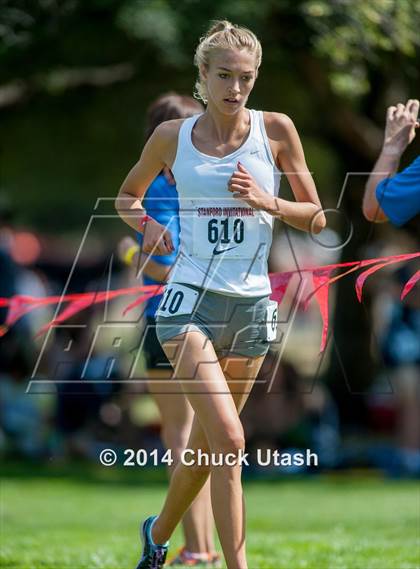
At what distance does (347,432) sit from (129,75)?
5.14 m

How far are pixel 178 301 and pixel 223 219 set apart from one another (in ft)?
1.32

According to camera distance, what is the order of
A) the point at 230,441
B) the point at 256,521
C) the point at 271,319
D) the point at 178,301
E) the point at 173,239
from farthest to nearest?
the point at 256,521
the point at 173,239
the point at 271,319
the point at 178,301
the point at 230,441

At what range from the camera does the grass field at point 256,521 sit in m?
6.08

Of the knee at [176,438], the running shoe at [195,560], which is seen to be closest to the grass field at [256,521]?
the running shoe at [195,560]

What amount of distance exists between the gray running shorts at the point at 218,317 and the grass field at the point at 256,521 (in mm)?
1571

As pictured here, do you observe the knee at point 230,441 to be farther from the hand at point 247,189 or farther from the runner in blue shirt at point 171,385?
the runner in blue shirt at point 171,385

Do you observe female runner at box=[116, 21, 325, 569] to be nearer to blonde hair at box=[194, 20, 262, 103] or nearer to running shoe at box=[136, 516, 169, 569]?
blonde hair at box=[194, 20, 262, 103]

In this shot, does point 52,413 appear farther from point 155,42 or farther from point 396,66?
point 396,66

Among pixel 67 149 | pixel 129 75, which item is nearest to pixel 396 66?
pixel 129 75

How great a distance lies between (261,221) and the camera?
473 centimetres

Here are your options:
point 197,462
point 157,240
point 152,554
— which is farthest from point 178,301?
point 152,554

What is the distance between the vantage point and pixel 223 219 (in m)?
4.68

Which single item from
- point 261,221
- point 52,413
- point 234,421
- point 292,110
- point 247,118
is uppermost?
point 247,118

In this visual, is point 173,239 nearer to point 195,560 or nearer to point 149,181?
point 149,181
